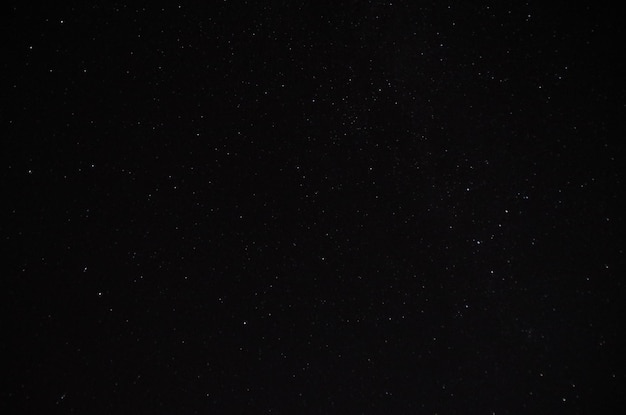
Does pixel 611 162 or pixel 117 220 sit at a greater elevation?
pixel 611 162

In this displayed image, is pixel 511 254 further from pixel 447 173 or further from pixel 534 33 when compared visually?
pixel 534 33

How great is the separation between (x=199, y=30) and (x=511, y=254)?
423 mm

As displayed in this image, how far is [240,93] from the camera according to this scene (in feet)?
1.78

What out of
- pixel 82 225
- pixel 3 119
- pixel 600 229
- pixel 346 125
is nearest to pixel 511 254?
pixel 600 229

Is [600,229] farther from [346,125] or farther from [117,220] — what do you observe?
[117,220]

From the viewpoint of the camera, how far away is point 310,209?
0.55 m

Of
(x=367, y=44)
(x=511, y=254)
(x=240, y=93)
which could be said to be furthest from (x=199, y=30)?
(x=511, y=254)

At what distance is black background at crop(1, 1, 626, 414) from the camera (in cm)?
51

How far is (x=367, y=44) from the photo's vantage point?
0.53m

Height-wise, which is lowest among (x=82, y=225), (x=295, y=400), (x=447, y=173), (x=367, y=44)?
(x=295, y=400)

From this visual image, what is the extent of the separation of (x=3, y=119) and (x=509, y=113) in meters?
0.56

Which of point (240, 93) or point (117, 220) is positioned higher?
point (240, 93)

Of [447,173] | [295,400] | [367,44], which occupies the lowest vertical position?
[295,400]

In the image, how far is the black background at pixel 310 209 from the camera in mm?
510
